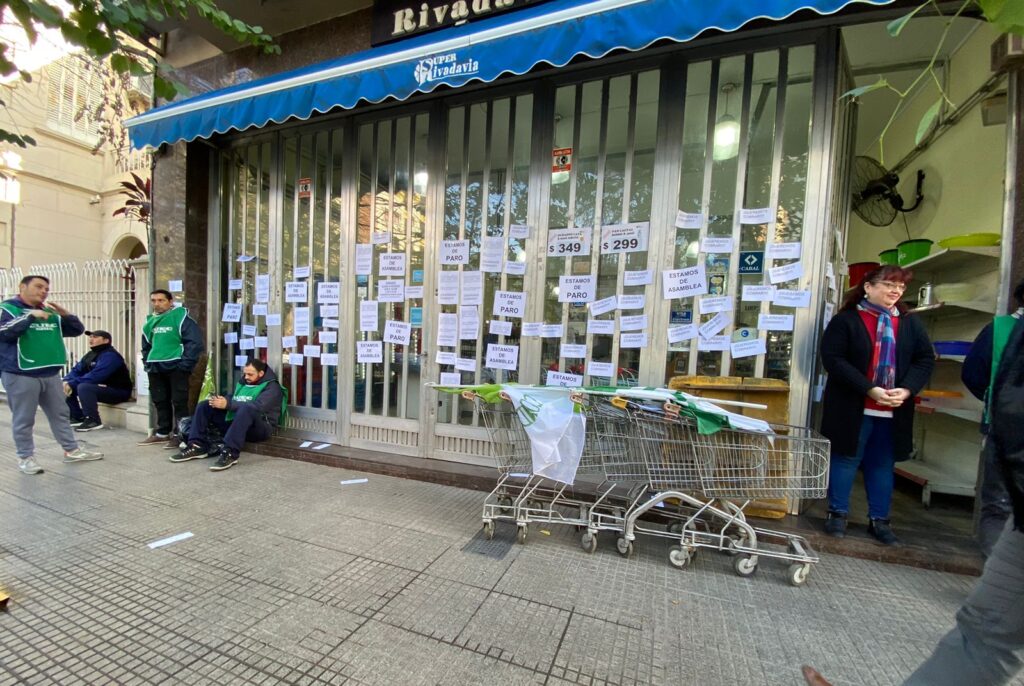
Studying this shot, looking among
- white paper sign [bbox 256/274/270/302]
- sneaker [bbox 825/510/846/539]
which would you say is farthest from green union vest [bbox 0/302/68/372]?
sneaker [bbox 825/510/846/539]

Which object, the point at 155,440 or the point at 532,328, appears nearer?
the point at 532,328

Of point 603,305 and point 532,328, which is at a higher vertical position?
point 603,305

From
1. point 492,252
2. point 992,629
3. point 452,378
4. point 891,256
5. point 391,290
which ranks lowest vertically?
point 992,629

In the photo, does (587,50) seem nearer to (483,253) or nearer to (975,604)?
(483,253)

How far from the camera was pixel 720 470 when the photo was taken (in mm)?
2793

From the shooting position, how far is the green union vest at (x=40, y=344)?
430 cm

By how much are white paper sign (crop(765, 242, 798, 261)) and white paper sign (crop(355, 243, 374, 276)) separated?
158 inches

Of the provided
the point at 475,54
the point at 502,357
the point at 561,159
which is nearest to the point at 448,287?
the point at 502,357

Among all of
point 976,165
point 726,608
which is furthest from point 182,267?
point 976,165

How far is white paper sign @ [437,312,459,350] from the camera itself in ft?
15.0

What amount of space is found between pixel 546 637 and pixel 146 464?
4.85 m

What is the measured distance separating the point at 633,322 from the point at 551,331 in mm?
777

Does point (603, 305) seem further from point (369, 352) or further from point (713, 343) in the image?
point (369, 352)

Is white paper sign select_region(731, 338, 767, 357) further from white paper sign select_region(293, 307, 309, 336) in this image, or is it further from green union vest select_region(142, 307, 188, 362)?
green union vest select_region(142, 307, 188, 362)
